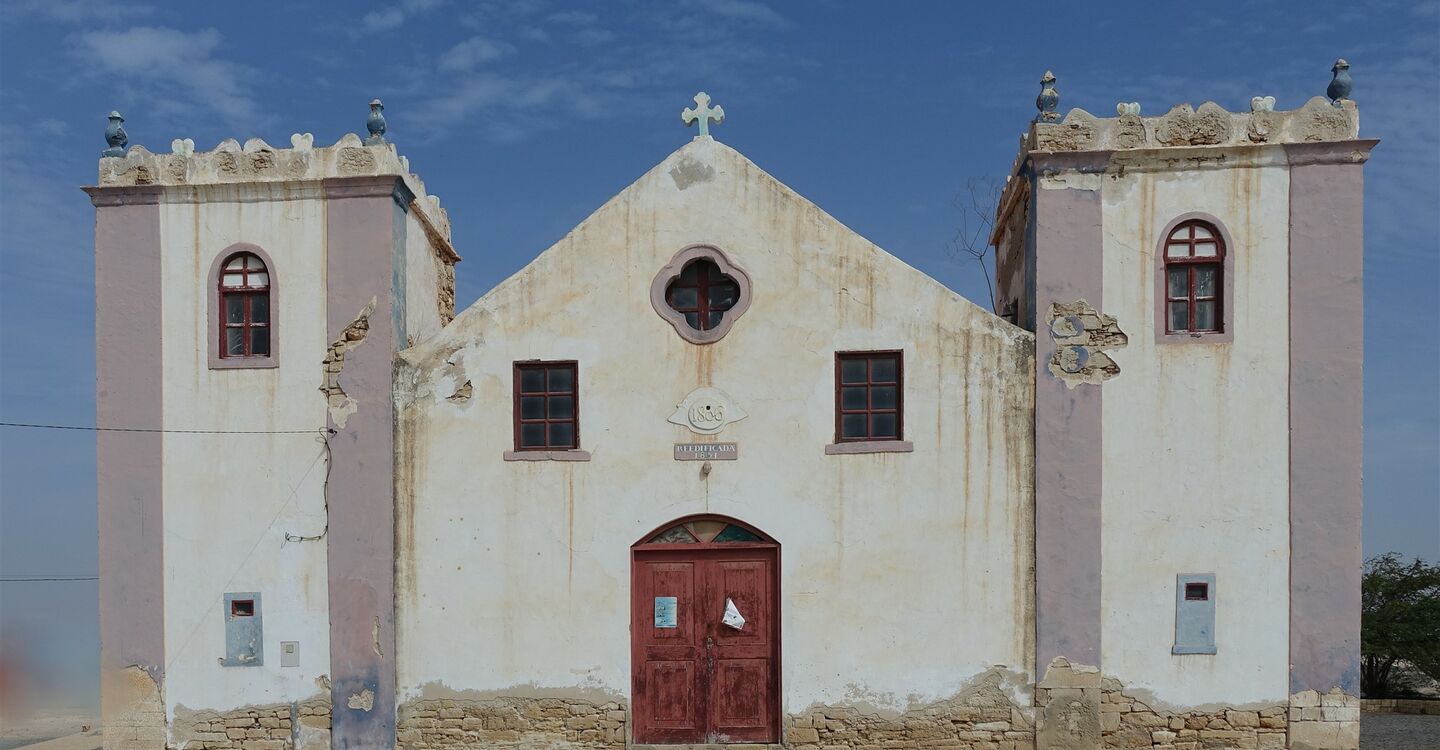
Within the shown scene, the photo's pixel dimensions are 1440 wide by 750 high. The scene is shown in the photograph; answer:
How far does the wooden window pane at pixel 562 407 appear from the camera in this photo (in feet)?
35.2

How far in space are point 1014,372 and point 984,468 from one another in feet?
3.48

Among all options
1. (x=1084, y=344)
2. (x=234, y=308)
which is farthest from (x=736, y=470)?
(x=234, y=308)

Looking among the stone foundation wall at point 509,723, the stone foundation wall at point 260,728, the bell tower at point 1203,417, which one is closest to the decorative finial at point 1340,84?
the bell tower at point 1203,417

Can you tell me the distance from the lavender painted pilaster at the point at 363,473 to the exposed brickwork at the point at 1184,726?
7.50 m

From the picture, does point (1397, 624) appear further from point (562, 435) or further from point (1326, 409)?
point (562, 435)

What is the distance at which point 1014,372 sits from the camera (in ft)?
34.2

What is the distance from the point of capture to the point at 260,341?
35.9 ft

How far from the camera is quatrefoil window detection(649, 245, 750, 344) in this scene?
10609 millimetres

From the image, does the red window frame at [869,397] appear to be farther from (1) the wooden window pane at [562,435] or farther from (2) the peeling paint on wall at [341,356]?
(2) the peeling paint on wall at [341,356]

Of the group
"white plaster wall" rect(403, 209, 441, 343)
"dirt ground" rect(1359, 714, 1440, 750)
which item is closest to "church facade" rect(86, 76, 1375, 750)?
"white plaster wall" rect(403, 209, 441, 343)

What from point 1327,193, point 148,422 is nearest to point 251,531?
point 148,422

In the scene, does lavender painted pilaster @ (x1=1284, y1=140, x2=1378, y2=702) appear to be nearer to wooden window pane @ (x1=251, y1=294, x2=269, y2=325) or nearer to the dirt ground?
the dirt ground

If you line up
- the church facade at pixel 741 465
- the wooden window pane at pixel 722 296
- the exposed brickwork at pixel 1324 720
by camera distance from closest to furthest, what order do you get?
the exposed brickwork at pixel 1324 720
the church facade at pixel 741 465
the wooden window pane at pixel 722 296

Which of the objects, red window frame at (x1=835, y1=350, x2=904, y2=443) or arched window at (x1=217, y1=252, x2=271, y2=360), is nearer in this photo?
red window frame at (x1=835, y1=350, x2=904, y2=443)
